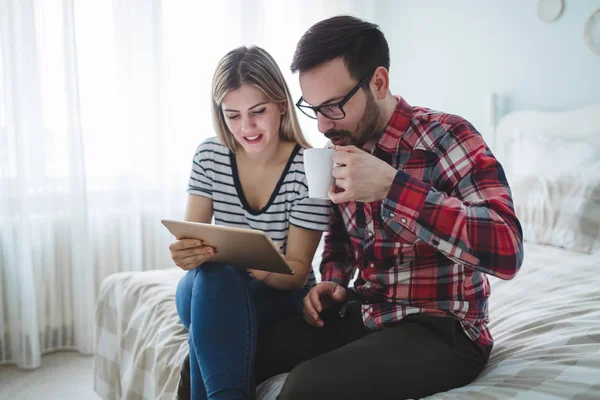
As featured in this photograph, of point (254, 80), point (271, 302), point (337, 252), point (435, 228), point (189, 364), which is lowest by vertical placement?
point (189, 364)

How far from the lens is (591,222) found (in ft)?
6.10

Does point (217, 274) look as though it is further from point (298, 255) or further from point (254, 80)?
point (254, 80)

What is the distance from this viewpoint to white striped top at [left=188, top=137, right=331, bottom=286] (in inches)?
53.5

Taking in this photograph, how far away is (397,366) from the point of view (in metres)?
0.90

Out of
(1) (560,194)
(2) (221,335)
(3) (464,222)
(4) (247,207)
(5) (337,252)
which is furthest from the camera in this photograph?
(1) (560,194)

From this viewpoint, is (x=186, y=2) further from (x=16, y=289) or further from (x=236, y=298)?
(x=236, y=298)

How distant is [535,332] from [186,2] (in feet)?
7.41

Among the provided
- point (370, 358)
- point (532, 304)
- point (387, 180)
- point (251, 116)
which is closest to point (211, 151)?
point (251, 116)

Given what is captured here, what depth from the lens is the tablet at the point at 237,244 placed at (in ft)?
3.34

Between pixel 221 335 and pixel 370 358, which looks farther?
pixel 221 335

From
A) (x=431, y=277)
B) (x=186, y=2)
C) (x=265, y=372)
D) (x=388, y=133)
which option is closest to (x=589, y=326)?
(x=431, y=277)

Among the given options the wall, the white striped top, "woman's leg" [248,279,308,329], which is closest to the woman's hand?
"woman's leg" [248,279,308,329]

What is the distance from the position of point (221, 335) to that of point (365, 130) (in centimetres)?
53

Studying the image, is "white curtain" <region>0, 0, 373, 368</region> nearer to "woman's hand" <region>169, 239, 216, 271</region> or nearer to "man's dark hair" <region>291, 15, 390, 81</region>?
"woman's hand" <region>169, 239, 216, 271</region>
